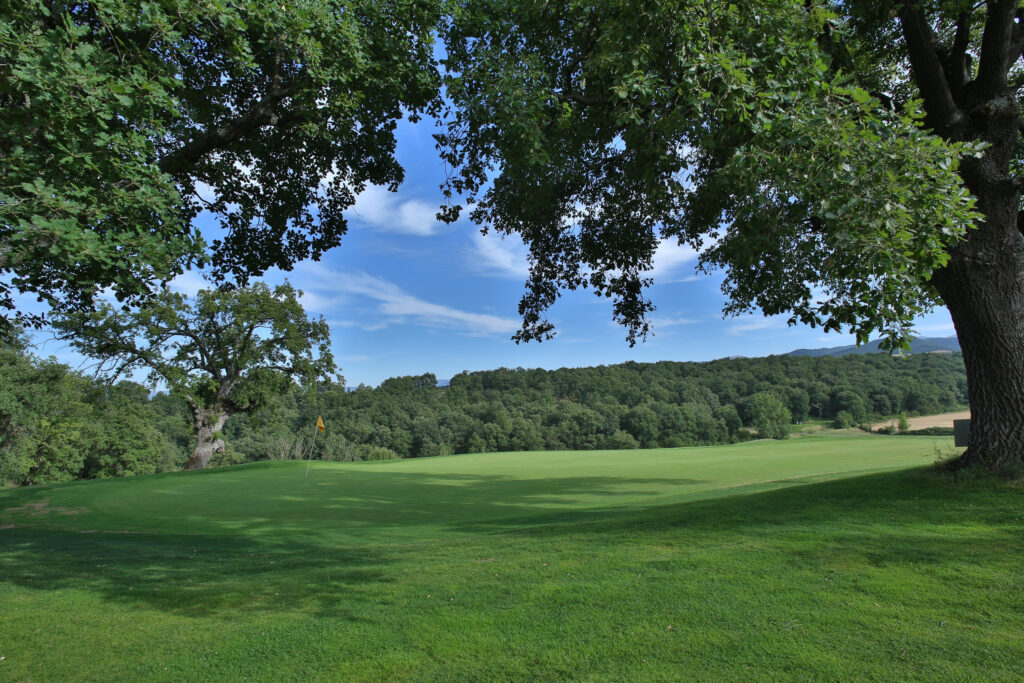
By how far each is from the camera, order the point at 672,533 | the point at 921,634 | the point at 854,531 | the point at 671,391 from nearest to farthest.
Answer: the point at 921,634
the point at 854,531
the point at 672,533
the point at 671,391

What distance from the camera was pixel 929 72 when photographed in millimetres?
7637

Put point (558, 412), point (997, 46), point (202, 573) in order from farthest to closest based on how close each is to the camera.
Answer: point (558, 412)
point (997, 46)
point (202, 573)

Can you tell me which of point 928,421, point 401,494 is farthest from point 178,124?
point 928,421

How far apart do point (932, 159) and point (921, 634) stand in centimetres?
415

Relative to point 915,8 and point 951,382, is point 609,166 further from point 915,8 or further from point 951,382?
point 951,382

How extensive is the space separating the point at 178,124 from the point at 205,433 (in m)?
22.6

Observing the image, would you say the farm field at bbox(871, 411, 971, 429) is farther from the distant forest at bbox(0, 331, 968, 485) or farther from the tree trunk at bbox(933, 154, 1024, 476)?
the tree trunk at bbox(933, 154, 1024, 476)

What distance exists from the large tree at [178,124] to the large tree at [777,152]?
1.57m

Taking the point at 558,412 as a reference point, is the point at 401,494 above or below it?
below

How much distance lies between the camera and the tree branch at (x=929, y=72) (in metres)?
7.52

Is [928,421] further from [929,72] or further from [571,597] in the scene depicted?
[571,597]

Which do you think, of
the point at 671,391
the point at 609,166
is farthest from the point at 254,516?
the point at 671,391

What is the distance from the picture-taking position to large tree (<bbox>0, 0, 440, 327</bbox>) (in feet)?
16.0

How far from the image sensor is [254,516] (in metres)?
12.1
